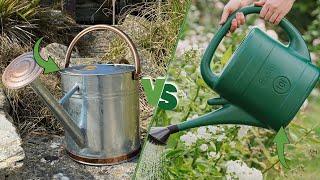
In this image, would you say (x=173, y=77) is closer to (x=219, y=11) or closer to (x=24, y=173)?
(x=219, y=11)

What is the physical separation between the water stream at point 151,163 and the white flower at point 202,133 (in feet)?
0.40

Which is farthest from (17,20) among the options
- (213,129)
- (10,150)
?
(213,129)

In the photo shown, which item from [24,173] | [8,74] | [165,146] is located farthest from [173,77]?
[24,173]

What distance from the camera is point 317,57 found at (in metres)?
1.62

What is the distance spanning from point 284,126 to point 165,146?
0.38 meters

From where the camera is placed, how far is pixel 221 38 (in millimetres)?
1674

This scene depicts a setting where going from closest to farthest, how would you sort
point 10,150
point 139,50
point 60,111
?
1. point 10,150
2. point 60,111
3. point 139,50

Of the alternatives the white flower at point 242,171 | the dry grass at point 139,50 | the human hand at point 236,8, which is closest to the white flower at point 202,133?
the white flower at point 242,171

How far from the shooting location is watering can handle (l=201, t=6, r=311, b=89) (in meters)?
1.62

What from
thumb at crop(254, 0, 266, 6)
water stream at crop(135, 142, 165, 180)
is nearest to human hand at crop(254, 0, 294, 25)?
thumb at crop(254, 0, 266, 6)

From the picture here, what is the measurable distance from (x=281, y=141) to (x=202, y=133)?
0.24 meters

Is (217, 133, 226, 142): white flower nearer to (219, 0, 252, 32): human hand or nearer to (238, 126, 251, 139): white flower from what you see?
(238, 126, 251, 139): white flower

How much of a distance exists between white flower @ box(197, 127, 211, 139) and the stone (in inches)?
60.5

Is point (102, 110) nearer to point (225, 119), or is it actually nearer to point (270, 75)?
point (225, 119)
